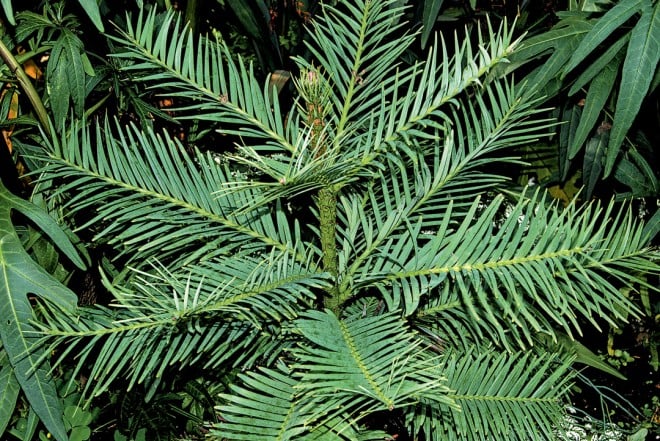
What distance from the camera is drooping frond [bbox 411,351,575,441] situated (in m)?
0.52

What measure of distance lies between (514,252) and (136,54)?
1.06 ft

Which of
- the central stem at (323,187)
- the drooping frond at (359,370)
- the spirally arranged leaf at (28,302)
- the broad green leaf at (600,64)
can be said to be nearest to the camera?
the drooping frond at (359,370)

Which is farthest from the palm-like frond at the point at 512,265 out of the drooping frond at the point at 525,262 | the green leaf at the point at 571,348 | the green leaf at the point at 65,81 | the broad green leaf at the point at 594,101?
the green leaf at the point at 65,81

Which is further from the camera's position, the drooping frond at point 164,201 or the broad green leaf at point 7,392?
the broad green leaf at point 7,392

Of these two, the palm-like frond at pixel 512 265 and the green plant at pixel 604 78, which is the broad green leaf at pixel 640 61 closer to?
the green plant at pixel 604 78

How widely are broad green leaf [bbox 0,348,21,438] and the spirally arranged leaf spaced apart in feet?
0.12

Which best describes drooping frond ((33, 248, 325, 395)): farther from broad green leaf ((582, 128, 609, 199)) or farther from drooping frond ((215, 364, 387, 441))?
broad green leaf ((582, 128, 609, 199))

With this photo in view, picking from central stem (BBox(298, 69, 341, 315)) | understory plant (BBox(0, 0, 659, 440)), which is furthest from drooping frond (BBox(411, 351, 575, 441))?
central stem (BBox(298, 69, 341, 315))

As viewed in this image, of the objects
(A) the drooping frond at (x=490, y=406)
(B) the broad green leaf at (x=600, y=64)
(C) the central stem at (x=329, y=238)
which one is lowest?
(A) the drooping frond at (x=490, y=406)

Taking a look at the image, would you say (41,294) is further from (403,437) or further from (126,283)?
(403,437)

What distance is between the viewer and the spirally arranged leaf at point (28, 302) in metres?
0.61

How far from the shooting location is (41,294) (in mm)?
620

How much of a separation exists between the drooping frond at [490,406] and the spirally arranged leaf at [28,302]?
0.32 metres

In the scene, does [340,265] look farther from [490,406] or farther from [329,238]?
[490,406]
